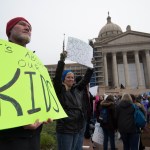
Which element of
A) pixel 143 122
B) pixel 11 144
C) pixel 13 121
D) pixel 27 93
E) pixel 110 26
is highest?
pixel 110 26

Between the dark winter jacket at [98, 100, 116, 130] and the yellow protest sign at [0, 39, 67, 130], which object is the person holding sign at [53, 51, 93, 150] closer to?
the yellow protest sign at [0, 39, 67, 130]

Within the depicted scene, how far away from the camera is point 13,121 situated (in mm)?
1236

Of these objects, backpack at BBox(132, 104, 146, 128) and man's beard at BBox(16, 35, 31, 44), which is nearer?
man's beard at BBox(16, 35, 31, 44)

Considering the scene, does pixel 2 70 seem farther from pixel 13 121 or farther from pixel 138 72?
pixel 138 72

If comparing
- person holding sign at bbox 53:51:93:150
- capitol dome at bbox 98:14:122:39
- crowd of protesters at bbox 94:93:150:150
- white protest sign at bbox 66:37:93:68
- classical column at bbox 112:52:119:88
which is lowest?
crowd of protesters at bbox 94:93:150:150

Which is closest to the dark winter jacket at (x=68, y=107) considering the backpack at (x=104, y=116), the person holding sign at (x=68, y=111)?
the person holding sign at (x=68, y=111)

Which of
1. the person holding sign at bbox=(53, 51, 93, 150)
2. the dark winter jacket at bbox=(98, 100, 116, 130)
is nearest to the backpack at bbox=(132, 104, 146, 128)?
the dark winter jacket at bbox=(98, 100, 116, 130)

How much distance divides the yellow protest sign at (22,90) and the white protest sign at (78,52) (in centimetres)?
180

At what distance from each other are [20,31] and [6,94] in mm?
684

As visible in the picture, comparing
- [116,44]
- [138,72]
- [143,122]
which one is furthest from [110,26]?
[143,122]

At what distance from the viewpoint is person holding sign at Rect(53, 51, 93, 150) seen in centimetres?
279

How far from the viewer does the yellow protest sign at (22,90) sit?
127 centimetres

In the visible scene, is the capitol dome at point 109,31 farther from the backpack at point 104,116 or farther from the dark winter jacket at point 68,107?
the dark winter jacket at point 68,107

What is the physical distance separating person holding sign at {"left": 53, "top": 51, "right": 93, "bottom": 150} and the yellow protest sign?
1.07 metres
